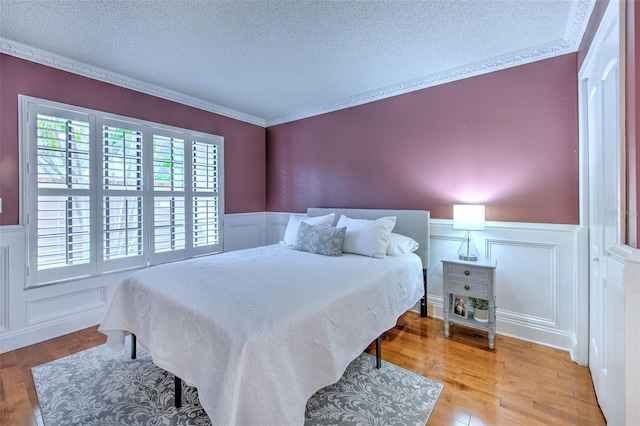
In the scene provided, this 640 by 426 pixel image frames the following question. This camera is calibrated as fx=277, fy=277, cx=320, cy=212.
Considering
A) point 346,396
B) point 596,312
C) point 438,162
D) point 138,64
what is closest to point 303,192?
point 438,162


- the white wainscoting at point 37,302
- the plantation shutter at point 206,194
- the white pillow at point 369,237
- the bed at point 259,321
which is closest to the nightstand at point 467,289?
the bed at point 259,321

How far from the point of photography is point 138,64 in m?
2.81

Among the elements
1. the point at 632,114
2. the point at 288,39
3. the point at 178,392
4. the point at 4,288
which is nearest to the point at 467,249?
the point at 632,114

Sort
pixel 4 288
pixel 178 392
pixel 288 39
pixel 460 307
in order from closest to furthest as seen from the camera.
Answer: pixel 178 392 → pixel 288 39 → pixel 4 288 → pixel 460 307

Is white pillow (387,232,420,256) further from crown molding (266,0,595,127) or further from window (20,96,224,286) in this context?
window (20,96,224,286)

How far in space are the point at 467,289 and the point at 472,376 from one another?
0.75 metres

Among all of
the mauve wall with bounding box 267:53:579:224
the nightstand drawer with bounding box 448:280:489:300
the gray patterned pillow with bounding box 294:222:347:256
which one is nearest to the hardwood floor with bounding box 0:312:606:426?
the nightstand drawer with bounding box 448:280:489:300

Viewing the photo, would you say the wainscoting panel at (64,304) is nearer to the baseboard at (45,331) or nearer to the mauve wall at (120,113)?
the baseboard at (45,331)

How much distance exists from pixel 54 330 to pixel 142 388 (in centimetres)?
155

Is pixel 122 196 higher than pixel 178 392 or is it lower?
higher

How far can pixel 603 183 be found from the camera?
177 cm

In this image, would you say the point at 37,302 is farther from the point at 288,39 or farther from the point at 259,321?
the point at 288,39

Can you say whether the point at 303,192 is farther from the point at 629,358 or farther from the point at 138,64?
the point at 629,358

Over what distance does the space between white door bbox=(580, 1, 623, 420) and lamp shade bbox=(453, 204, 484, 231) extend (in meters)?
0.73
